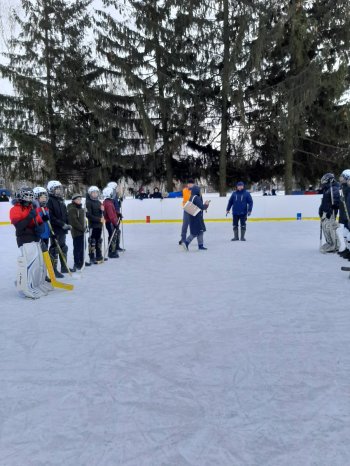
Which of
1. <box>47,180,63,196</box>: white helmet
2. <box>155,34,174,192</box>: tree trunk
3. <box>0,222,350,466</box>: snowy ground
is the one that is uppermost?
<box>155,34,174,192</box>: tree trunk

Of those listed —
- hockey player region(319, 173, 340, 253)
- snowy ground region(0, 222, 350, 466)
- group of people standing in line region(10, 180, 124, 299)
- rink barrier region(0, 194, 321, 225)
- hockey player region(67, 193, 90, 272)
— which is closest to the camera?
snowy ground region(0, 222, 350, 466)

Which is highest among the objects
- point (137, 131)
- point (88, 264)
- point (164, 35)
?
point (164, 35)

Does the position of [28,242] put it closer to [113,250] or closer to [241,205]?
[113,250]

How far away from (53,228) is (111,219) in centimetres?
227

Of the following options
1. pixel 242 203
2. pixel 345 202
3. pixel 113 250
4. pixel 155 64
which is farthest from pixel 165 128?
pixel 345 202

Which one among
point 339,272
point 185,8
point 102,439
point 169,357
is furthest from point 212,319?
point 185,8

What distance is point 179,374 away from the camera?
3439mm

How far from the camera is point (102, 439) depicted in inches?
99.6

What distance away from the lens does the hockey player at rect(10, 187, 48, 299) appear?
20.5 ft

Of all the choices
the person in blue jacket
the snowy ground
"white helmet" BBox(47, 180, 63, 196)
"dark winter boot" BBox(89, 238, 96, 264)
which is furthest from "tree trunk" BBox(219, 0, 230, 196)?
the snowy ground

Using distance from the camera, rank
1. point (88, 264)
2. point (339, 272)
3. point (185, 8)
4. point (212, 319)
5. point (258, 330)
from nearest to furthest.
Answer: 1. point (258, 330)
2. point (212, 319)
3. point (339, 272)
4. point (88, 264)
5. point (185, 8)

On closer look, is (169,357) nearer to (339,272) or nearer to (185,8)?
(339,272)

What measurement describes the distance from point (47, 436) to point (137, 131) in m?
23.1

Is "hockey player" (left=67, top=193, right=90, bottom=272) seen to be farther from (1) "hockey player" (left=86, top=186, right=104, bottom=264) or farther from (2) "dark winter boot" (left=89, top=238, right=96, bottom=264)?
(2) "dark winter boot" (left=89, top=238, right=96, bottom=264)
